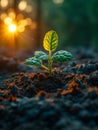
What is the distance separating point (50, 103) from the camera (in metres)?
4.89

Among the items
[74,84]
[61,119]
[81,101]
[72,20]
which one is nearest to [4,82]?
[74,84]

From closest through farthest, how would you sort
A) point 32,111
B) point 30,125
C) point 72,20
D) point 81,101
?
point 30,125, point 32,111, point 81,101, point 72,20

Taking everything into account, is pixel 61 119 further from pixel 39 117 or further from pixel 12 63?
pixel 12 63

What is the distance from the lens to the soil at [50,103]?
14.7 ft

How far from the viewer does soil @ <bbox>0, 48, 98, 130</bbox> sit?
4.49 m

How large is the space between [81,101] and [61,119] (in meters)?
0.74

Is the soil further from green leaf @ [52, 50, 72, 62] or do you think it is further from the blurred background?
the blurred background

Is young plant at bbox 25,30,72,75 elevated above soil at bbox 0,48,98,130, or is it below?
above

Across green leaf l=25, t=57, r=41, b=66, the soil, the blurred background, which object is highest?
the blurred background

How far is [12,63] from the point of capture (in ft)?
30.0

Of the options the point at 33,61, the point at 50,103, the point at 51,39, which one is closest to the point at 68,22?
the point at 51,39

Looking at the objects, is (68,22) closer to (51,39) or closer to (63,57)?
(51,39)

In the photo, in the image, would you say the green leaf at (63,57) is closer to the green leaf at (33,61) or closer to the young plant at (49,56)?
the young plant at (49,56)

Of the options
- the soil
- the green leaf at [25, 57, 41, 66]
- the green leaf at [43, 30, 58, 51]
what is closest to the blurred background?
the green leaf at [43, 30, 58, 51]
